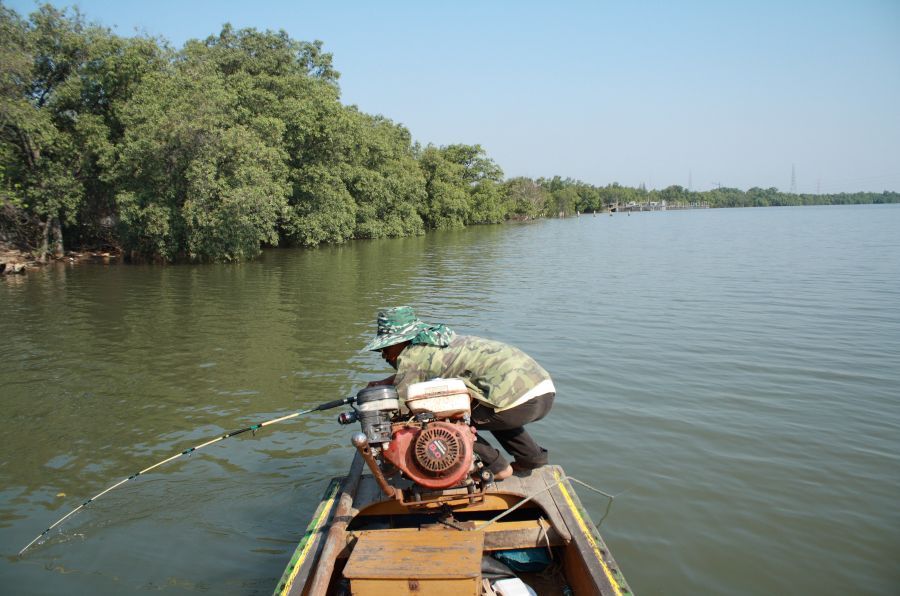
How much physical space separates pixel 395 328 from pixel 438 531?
59.8 inches

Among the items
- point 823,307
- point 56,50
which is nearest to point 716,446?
point 823,307

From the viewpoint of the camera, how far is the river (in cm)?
542

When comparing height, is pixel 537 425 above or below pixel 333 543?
below

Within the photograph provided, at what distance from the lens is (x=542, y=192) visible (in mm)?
103875

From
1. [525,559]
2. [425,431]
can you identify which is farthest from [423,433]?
[525,559]

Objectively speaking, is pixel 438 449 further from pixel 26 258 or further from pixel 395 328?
pixel 26 258

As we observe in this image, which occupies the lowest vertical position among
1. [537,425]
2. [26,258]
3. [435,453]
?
[537,425]

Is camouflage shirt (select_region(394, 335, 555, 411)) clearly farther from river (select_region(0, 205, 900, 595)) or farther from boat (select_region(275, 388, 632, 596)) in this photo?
river (select_region(0, 205, 900, 595))

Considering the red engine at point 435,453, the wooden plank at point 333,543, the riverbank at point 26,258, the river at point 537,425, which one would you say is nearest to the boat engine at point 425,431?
the red engine at point 435,453

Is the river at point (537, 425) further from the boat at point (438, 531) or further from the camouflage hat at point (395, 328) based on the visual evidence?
the camouflage hat at point (395, 328)

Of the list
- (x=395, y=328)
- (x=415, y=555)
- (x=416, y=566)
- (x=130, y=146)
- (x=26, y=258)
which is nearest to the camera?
(x=416, y=566)

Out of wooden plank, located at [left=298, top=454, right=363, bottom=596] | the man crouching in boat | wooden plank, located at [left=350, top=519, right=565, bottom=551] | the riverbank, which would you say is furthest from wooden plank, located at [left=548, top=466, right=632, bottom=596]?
the riverbank

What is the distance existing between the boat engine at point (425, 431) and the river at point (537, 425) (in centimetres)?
171

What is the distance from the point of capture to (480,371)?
475cm
